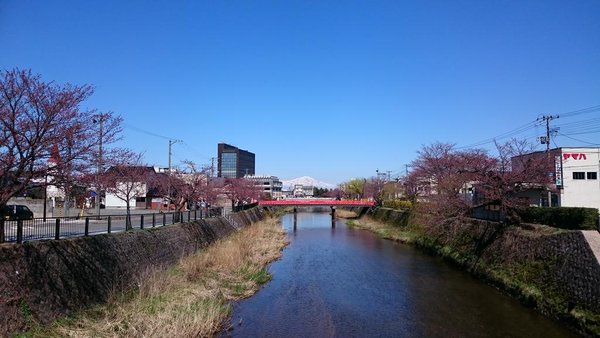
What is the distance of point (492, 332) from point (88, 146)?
1293 centimetres

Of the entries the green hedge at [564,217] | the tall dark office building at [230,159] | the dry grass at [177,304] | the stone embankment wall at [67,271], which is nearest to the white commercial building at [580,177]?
the green hedge at [564,217]

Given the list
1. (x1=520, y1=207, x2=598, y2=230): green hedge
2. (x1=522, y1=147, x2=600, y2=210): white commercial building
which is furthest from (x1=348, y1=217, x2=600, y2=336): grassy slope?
(x1=522, y1=147, x2=600, y2=210): white commercial building

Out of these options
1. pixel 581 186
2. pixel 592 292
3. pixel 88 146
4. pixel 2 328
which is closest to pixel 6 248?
pixel 2 328

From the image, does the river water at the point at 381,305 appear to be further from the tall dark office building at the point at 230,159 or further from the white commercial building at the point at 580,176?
the tall dark office building at the point at 230,159

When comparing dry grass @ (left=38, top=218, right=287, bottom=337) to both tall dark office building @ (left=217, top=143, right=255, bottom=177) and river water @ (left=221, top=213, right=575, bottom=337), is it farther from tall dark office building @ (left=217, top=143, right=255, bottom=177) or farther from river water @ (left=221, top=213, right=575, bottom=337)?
tall dark office building @ (left=217, top=143, right=255, bottom=177)

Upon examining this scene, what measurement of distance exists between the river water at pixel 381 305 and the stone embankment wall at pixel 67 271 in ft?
13.2

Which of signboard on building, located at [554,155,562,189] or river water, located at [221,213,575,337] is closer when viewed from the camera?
river water, located at [221,213,575,337]

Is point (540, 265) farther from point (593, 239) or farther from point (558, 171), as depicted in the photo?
point (558, 171)

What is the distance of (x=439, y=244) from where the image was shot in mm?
31750

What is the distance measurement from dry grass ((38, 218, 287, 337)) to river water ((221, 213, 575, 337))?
873mm

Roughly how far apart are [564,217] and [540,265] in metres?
2.76

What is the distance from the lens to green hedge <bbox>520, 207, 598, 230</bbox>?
17.0 metres

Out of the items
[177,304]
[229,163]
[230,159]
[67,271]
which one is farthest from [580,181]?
[229,163]

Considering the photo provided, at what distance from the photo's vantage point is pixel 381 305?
57.3 feet
